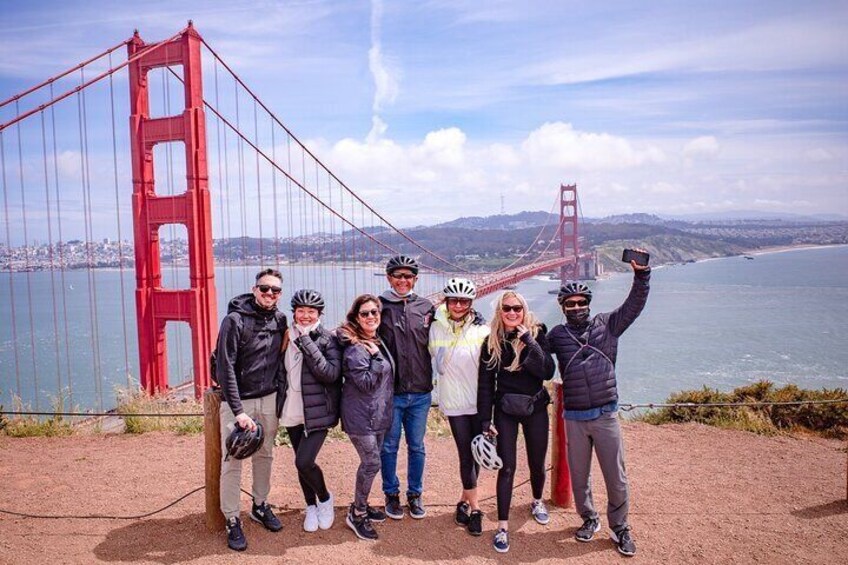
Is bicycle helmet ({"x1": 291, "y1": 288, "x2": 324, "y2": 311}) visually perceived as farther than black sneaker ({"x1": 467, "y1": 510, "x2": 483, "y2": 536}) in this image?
No

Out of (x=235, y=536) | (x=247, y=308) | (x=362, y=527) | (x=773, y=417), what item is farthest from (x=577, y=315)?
(x=773, y=417)

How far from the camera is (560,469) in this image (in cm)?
418

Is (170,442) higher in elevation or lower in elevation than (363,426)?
lower

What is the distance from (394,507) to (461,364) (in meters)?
1.10

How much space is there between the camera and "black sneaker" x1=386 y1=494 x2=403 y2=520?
12.9 feet

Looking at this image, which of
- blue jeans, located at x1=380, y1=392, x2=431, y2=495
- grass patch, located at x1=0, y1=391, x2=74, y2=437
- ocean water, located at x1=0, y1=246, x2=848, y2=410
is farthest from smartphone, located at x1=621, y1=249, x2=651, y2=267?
ocean water, located at x1=0, y1=246, x2=848, y2=410

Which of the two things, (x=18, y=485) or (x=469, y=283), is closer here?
(x=469, y=283)

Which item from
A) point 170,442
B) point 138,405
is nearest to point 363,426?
point 170,442

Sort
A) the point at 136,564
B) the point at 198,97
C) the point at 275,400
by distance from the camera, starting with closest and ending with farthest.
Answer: the point at 136,564 < the point at 275,400 < the point at 198,97

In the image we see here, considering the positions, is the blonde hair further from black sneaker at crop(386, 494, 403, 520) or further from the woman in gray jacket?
black sneaker at crop(386, 494, 403, 520)

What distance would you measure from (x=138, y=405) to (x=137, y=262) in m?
6.61

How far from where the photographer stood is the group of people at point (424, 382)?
3520 millimetres

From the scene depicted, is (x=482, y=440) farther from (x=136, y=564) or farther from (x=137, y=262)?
(x=137, y=262)

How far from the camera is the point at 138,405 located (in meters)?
6.83
